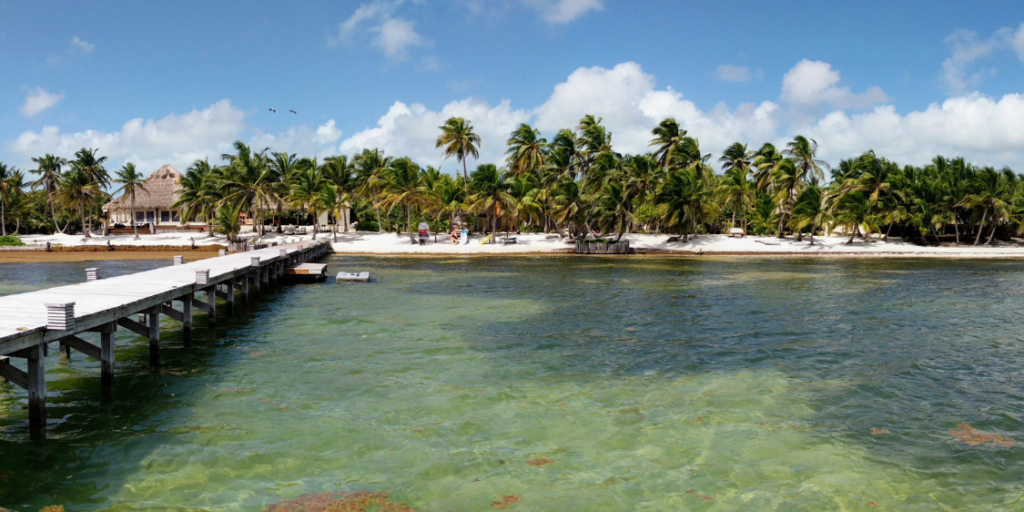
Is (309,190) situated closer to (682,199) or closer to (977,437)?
(682,199)

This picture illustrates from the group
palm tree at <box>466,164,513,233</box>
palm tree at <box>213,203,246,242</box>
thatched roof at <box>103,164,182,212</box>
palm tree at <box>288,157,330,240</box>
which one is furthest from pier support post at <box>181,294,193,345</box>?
thatched roof at <box>103,164,182,212</box>

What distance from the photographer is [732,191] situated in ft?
181

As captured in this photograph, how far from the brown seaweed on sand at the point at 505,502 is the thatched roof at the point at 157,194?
216ft

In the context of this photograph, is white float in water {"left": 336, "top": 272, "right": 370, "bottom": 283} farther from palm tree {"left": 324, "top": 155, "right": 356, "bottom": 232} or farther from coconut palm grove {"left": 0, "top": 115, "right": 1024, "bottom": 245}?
palm tree {"left": 324, "top": 155, "right": 356, "bottom": 232}

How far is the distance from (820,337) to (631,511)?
11.1m

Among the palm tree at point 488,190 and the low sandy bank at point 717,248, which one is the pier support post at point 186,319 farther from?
the palm tree at point 488,190

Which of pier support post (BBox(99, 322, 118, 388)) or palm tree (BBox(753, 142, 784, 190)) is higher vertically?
palm tree (BBox(753, 142, 784, 190))

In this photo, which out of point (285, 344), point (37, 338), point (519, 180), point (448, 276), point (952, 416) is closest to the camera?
point (37, 338)

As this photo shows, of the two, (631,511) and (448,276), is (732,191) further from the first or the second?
(631,511)

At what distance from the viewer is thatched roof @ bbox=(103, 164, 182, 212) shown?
65750 millimetres

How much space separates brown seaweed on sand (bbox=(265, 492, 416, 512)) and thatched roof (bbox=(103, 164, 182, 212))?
6481cm

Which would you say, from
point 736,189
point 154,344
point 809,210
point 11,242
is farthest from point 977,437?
point 11,242

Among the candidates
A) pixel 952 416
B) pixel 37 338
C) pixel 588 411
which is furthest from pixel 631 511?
pixel 37 338

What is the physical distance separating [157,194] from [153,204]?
5.51 ft
